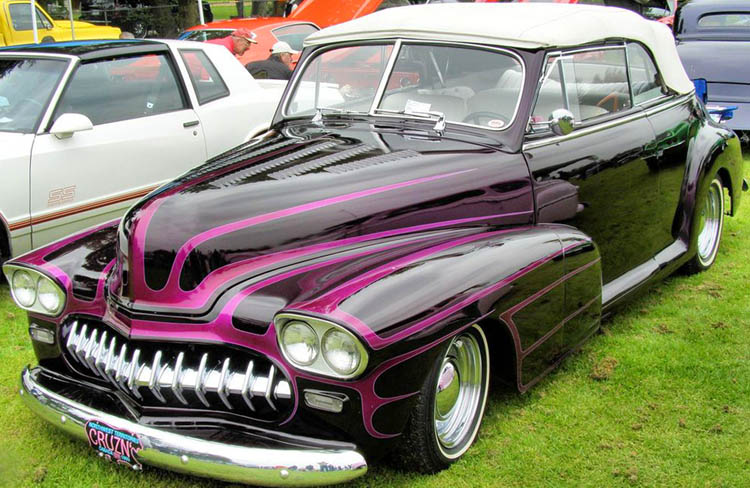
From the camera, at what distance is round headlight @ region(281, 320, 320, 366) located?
2730 mm

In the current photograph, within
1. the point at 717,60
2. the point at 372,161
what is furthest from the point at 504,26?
the point at 717,60

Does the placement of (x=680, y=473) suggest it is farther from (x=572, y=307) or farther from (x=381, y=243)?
(x=381, y=243)

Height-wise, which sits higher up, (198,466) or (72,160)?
(72,160)

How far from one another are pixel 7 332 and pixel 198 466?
102 inches

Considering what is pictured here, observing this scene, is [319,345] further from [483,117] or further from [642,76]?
[642,76]

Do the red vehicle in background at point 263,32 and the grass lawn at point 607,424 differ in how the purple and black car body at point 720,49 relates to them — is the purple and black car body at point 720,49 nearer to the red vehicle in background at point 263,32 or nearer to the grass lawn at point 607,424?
the grass lawn at point 607,424

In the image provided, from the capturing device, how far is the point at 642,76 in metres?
4.88

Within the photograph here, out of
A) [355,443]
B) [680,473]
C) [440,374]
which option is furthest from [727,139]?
[355,443]

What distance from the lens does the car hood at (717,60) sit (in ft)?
28.0

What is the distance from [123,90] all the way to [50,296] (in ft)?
10.1

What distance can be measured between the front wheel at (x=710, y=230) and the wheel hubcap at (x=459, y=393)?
2762mm

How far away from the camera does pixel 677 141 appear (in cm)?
492

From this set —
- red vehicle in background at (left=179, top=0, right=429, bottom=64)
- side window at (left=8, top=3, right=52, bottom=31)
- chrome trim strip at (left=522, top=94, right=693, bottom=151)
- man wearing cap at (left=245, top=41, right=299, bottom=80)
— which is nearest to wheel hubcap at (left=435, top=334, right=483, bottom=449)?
chrome trim strip at (left=522, top=94, right=693, bottom=151)

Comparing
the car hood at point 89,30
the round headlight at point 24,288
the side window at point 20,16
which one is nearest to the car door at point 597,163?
the round headlight at point 24,288
